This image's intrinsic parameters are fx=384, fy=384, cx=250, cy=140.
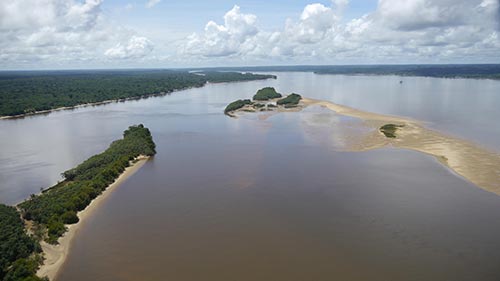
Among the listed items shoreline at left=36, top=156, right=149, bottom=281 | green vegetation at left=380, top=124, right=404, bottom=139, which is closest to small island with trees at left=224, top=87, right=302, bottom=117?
green vegetation at left=380, top=124, right=404, bottom=139

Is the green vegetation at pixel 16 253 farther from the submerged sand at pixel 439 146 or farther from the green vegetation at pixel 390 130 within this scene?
the green vegetation at pixel 390 130

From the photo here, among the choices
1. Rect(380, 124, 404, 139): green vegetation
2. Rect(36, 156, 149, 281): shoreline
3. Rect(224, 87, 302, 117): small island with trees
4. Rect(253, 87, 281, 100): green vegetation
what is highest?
Rect(253, 87, 281, 100): green vegetation

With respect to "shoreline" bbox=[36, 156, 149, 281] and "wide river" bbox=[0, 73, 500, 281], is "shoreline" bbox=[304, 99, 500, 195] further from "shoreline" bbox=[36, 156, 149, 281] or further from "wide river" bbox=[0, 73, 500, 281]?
"shoreline" bbox=[36, 156, 149, 281]

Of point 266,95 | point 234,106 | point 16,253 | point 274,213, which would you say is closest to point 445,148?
point 274,213

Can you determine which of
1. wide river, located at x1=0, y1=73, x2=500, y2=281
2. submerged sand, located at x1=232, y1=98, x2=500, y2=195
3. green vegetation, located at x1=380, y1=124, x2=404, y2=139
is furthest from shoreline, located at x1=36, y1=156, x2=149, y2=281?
green vegetation, located at x1=380, y1=124, x2=404, y2=139

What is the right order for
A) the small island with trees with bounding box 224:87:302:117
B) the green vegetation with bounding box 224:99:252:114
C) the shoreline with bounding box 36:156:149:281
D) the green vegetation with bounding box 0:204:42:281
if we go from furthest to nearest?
the small island with trees with bounding box 224:87:302:117
the green vegetation with bounding box 224:99:252:114
the shoreline with bounding box 36:156:149:281
the green vegetation with bounding box 0:204:42:281

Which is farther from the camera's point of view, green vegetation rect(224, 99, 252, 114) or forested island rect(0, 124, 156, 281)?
green vegetation rect(224, 99, 252, 114)

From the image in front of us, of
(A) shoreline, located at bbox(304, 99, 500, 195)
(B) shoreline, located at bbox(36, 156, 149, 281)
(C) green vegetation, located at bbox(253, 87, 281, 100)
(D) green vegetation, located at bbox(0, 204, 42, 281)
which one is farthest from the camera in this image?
(C) green vegetation, located at bbox(253, 87, 281, 100)

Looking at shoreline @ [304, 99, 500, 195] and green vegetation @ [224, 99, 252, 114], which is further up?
green vegetation @ [224, 99, 252, 114]
